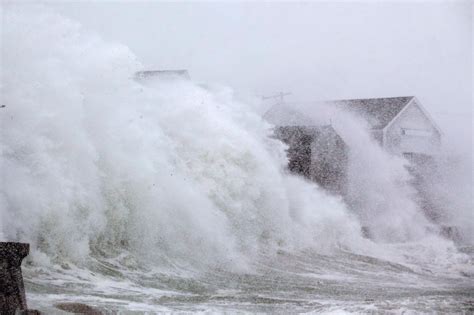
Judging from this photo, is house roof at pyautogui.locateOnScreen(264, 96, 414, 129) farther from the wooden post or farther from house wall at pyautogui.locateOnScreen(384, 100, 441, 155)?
the wooden post

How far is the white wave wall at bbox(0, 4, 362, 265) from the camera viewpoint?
726 cm

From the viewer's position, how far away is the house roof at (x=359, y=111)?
20438mm

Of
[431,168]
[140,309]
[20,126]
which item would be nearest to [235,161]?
[20,126]

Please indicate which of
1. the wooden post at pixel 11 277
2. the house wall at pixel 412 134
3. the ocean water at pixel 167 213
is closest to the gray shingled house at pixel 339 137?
the house wall at pixel 412 134

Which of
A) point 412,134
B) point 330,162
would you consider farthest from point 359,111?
point 330,162

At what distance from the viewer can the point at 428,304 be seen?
269 inches

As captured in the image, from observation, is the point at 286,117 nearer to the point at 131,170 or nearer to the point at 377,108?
the point at 377,108

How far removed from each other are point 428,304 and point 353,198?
1112cm

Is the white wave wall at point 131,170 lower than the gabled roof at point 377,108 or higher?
lower

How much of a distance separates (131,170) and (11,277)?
15.2 ft

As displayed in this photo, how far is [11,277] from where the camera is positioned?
4223 mm

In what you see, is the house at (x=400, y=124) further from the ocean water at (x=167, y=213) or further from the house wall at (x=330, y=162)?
the ocean water at (x=167, y=213)

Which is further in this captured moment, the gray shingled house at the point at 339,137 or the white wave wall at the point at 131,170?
the gray shingled house at the point at 339,137

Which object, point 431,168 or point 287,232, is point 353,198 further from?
point 287,232
